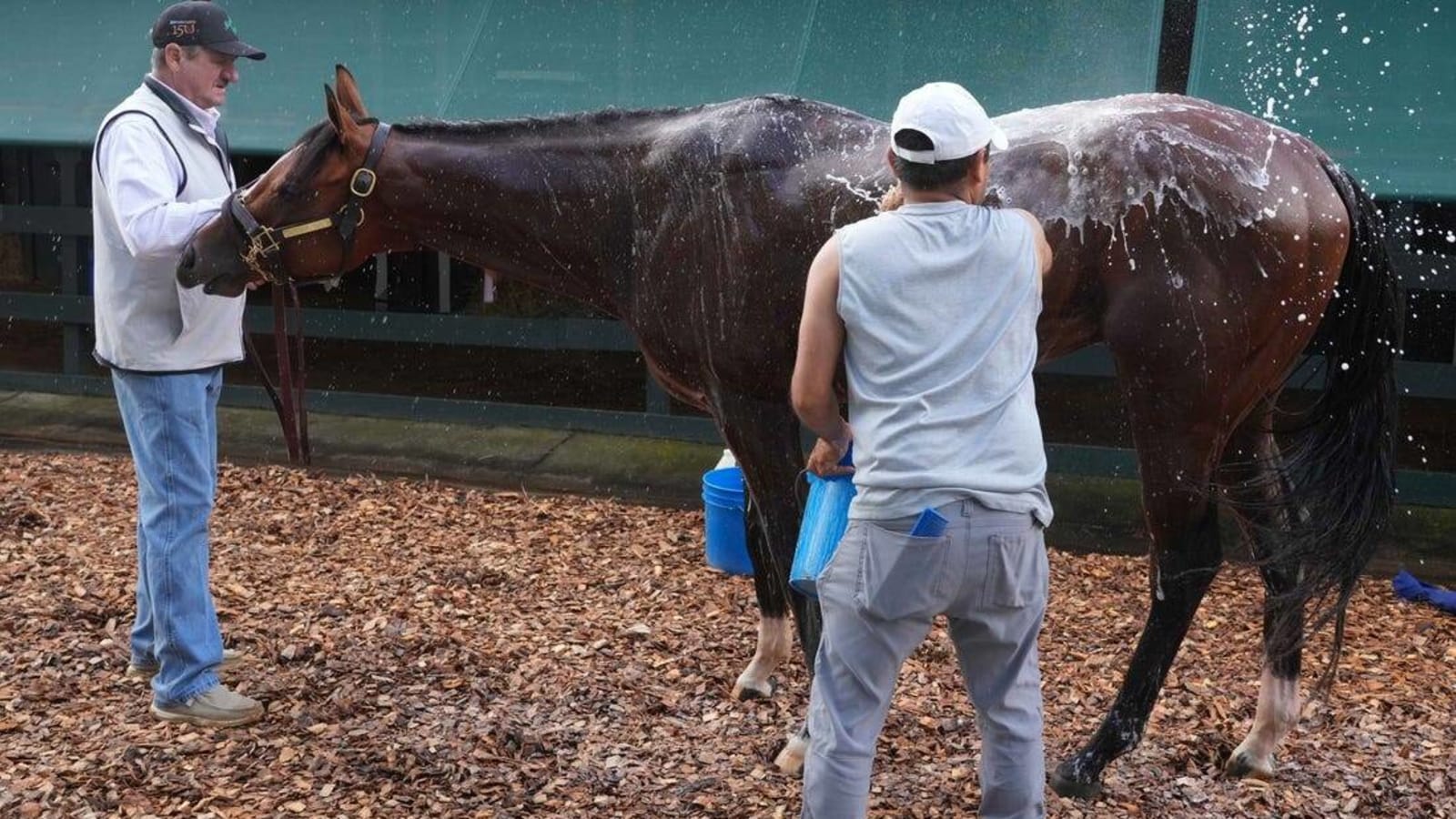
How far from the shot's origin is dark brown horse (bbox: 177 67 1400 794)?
3.43 m

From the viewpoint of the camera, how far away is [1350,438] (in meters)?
3.70

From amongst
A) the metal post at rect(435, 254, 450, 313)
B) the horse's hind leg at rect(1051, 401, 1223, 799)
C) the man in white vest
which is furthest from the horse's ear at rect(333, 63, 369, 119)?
the metal post at rect(435, 254, 450, 313)

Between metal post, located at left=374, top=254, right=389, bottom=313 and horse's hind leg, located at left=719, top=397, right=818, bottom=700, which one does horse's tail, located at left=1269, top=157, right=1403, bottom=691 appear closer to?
horse's hind leg, located at left=719, top=397, right=818, bottom=700

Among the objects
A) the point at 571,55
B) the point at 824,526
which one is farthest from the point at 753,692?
the point at 571,55

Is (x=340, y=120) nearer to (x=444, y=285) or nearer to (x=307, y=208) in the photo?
(x=307, y=208)

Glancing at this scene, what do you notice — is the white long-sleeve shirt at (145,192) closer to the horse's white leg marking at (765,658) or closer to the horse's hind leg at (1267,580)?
the horse's white leg marking at (765,658)

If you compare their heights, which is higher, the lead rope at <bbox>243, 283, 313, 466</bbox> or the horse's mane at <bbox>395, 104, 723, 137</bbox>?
the horse's mane at <bbox>395, 104, 723, 137</bbox>

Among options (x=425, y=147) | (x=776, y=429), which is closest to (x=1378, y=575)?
(x=776, y=429)

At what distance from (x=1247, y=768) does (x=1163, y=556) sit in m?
→ 0.61

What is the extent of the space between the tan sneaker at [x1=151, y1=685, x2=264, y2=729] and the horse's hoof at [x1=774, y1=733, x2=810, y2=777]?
57.3 inches

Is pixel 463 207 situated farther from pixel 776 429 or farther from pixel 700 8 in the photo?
pixel 700 8

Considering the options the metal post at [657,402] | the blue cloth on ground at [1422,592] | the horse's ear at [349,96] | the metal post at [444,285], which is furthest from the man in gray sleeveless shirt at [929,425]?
the metal post at [444,285]

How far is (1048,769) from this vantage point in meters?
3.75

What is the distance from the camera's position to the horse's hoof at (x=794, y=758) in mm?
3746
